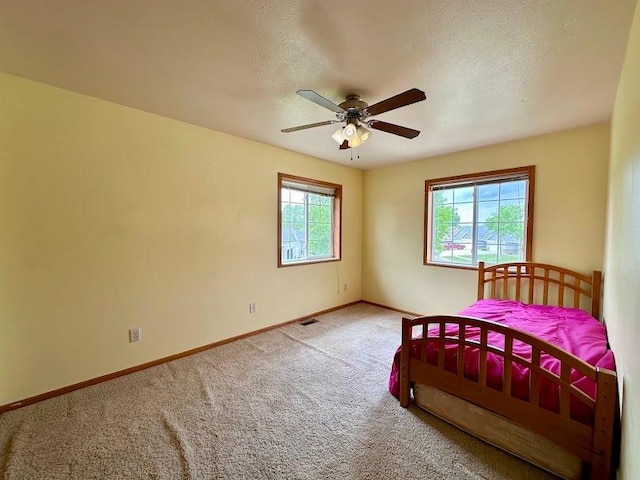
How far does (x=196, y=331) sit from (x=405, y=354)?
2.11 metres

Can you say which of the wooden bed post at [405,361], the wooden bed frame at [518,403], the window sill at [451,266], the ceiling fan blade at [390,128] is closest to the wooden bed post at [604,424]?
the wooden bed frame at [518,403]

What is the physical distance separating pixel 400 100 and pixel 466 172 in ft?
7.89

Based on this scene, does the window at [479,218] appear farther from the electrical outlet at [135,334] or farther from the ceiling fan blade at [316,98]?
the electrical outlet at [135,334]

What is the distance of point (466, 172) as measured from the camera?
3727mm

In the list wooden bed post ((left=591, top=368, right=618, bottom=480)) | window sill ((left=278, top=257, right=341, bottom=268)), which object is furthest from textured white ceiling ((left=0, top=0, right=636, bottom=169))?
window sill ((left=278, top=257, right=341, bottom=268))

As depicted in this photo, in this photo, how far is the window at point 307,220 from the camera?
12.8 ft

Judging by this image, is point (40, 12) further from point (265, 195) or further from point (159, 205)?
point (265, 195)

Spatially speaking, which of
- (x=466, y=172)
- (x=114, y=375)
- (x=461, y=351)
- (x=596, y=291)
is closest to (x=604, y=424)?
(x=461, y=351)

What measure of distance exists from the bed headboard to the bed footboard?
5.15 ft

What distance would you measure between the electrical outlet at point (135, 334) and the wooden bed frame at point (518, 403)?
230cm

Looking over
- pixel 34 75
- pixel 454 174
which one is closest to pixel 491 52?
pixel 454 174

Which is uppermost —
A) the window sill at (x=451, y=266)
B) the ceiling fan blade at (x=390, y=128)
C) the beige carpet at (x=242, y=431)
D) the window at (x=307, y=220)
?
the ceiling fan blade at (x=390, y=128)

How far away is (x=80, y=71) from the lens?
1949mm

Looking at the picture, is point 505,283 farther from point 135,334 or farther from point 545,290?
point 135,334
